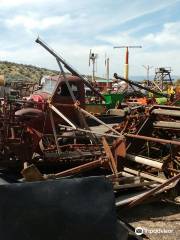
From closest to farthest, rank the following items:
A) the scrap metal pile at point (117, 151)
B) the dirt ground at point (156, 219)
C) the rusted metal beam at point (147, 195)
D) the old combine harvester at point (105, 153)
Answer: the dirt ground at point (156, 219) → the rusted metal beam at point (147, 195) → the old combine harvester at point (105, 153) → the scrap metal pile at point (117, 151)

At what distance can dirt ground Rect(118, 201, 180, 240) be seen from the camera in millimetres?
5505

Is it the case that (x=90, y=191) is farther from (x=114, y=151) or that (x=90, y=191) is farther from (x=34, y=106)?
(x=34, y=106)

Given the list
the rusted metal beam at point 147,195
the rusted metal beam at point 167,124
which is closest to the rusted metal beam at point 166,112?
the rusted metal beam at point 167,124

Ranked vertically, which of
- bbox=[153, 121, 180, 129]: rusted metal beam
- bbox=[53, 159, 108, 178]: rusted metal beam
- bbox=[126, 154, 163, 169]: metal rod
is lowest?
bbox=[53, 159, 108, 178]: rusted metal beam

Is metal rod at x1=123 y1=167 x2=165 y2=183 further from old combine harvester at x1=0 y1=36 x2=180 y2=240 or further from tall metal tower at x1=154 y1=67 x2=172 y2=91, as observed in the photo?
tall metal tower at x1=154 y1=67 x2=172 y2=91

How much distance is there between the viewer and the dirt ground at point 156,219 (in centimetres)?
550

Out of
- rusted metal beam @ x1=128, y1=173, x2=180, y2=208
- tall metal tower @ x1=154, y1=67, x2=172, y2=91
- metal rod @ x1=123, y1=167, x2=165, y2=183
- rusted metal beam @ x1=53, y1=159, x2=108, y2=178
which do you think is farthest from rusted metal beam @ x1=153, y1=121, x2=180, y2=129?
tall metal tower @ x1=154, y1=67, x2=172, y2=91

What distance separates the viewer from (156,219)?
611cm

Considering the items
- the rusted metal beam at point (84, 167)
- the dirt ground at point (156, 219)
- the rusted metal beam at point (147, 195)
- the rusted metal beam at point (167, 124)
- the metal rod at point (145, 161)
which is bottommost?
the dirt ground at point (156, 219)

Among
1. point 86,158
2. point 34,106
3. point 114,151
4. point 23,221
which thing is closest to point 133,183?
point 114,151

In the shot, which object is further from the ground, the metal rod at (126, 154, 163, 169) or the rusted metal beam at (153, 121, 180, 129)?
the rusted metal beam at (153, 121, 180, 129)

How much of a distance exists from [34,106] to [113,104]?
41.2 feet

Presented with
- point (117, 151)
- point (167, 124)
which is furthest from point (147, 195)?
point (167, 124)

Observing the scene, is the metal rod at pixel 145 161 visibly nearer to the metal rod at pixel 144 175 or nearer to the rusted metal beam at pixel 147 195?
the metal rod at pixel 144 175
